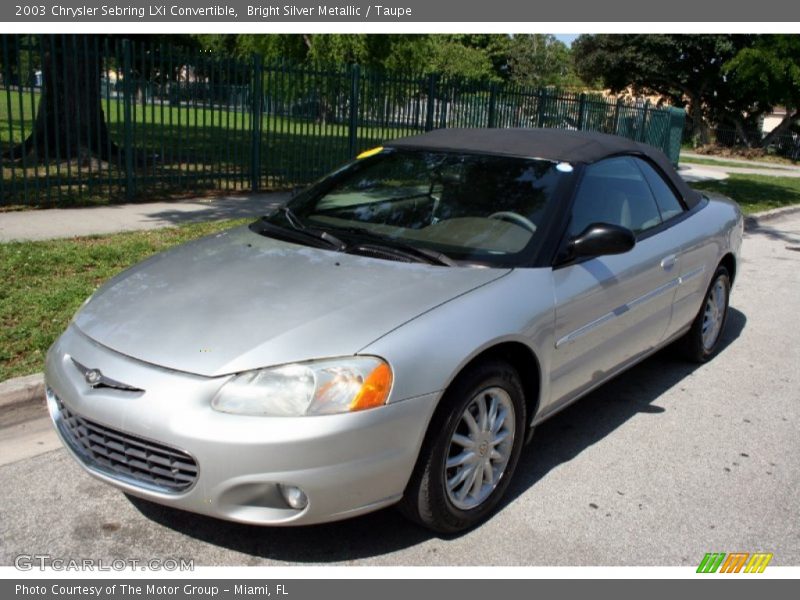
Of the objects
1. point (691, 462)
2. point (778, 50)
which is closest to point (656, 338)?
point (691, 462)

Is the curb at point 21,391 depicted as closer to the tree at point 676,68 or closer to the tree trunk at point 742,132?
the tree at point 676,68

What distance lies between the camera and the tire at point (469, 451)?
304cm

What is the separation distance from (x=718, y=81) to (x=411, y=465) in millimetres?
39578

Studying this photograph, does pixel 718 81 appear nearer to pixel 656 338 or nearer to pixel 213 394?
Answer: pixel 656 338

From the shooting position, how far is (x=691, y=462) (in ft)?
13.5

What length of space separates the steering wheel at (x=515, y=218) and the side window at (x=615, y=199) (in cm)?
22

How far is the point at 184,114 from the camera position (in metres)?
13.0

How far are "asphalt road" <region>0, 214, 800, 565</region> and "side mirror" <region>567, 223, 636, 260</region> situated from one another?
1077 mm

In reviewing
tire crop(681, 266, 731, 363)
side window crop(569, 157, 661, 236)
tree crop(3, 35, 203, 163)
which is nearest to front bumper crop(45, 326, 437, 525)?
side window crop(569, 157, 661, 236)

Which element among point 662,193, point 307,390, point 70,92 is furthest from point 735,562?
point 70,92

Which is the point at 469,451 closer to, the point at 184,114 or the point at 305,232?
the point at 305,232

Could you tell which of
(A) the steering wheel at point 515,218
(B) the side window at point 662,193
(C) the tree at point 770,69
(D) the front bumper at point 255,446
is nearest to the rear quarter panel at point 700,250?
(B) the side window at point 662,193

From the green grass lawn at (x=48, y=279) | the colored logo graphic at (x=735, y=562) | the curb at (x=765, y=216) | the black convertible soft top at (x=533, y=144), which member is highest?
the black convertible soft top at (x=533, y=144)

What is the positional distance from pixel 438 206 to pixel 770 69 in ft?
111
